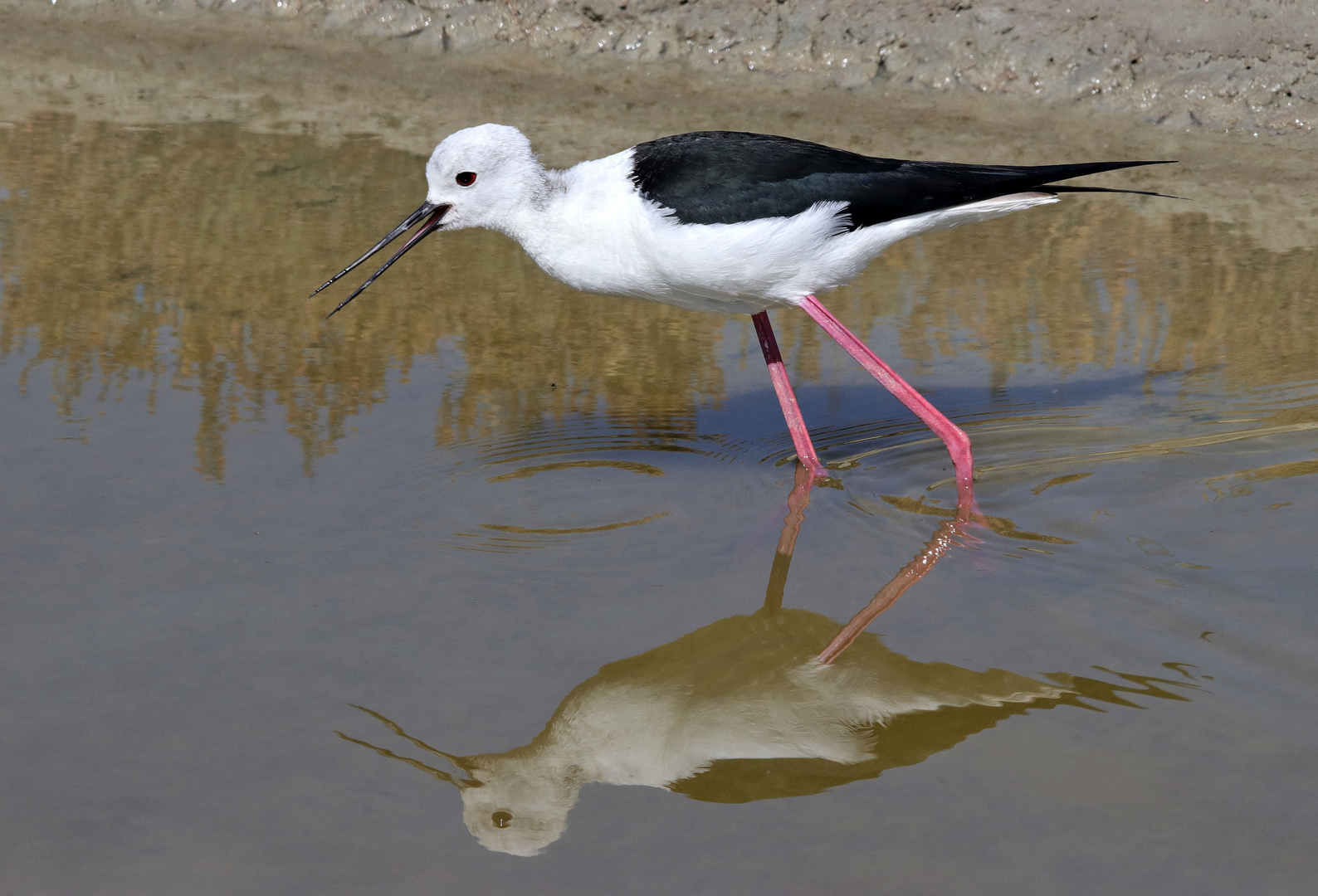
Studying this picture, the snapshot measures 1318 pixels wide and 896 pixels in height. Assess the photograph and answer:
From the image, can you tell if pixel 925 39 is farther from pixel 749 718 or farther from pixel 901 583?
pixel 749 718

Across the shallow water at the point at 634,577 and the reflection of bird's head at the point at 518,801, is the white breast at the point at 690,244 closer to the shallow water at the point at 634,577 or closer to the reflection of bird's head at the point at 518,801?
the shallow water at the point at 634,577

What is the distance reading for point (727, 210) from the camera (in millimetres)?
3568

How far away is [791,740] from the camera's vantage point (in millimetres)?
2711

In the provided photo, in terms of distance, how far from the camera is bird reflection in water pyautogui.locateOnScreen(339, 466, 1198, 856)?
2.53 meters

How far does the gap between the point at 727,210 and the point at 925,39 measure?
163 inches

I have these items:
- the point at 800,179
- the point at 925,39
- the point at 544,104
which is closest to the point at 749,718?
the point at 800,179

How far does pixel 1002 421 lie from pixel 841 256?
82 centimetres

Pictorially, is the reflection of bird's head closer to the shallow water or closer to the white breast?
the shallow water

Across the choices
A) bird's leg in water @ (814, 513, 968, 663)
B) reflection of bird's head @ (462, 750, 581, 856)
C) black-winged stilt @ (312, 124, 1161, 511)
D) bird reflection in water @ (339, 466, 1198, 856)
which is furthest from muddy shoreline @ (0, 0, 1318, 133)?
reflection of bird's head @ (462, 750, 581, 856)

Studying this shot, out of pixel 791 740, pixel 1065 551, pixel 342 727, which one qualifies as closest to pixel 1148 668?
pixel 1065 551

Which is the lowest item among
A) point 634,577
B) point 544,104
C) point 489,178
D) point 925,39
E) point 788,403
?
point 634,577

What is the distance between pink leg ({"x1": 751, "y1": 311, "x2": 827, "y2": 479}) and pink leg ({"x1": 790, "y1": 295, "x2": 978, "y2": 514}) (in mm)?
220

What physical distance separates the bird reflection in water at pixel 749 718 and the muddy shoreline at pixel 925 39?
4.55 metres

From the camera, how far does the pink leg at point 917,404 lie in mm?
3748
